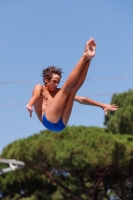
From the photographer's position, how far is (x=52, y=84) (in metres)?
4.82

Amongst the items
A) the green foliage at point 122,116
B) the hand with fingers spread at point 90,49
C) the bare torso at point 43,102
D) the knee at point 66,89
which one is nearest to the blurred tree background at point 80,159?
the green foliage at point 122,116

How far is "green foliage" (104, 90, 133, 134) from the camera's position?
19.7 m

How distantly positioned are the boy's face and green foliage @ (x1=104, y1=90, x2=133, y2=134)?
48.1 feet

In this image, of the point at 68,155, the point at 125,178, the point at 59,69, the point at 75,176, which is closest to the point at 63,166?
the point at 68,155

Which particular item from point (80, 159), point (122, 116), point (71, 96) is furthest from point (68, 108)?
point (122, 116)

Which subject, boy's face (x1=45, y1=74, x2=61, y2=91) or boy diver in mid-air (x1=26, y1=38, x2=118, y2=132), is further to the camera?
boy's face (x1=45, y1=74, x2=61, y2=91)

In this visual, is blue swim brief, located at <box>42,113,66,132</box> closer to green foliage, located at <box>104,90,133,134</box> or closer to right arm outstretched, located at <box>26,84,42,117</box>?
right arm outstretched, located at <box>26,84,42,117</box>

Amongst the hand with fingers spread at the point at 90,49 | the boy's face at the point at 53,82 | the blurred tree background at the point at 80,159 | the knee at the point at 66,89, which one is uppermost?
the hand with fingers spread at the point at 90,49

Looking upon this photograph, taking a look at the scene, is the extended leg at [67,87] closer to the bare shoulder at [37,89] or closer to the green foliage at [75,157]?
the bare shoulder at [37,89]

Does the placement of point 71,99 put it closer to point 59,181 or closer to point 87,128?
point 87,128

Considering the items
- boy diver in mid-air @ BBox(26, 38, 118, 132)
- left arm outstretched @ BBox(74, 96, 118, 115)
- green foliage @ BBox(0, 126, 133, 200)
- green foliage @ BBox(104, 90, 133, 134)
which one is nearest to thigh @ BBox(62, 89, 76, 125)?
boy diver in mid-air @ BBox(26, 38, 118, 132)

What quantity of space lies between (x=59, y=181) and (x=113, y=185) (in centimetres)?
254

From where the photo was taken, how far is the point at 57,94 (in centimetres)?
462

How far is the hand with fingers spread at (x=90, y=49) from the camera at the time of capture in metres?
4.26
